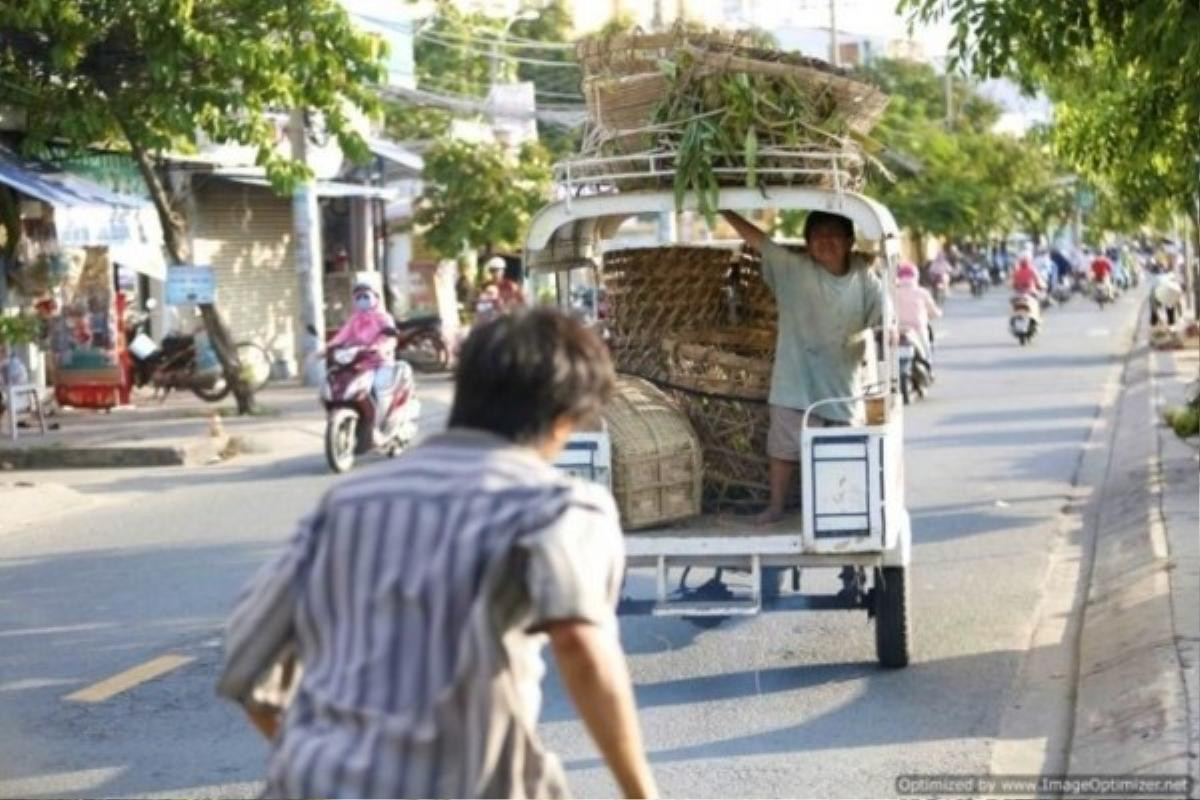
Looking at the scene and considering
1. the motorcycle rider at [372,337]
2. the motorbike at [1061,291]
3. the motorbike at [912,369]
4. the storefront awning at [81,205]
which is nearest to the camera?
the motorcycle rider at [372,337]

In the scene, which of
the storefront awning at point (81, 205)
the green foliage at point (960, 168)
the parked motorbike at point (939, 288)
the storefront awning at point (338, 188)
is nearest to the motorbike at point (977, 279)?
the green foliage at point (960, 168)

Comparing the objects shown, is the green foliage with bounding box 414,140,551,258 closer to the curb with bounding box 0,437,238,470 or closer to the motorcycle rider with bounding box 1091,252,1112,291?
the curb with bounding box 0,437,238,470

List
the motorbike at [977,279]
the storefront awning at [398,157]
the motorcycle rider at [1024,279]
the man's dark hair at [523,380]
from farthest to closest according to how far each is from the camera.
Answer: the motorbike at [977,279] < the motorcycle rider at [1024,279] < the storefront awning at [398,157] < the man's dark hair at [523,380]

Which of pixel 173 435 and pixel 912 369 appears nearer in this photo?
pixel 173 435

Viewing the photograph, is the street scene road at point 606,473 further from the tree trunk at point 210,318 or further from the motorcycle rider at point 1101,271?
the motorcycle rider at point 1101,271

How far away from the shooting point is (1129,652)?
29.7 ft

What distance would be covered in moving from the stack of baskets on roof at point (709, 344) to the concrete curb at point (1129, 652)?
1757 millimetres

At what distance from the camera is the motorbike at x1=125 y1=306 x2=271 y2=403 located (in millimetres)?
25344

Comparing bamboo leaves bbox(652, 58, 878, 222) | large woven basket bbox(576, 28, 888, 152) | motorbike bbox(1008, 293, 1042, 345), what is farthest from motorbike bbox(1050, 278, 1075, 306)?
bamboo leaves bbox(652, 58, 878, 222)

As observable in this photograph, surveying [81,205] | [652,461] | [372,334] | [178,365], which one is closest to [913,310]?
[372,334]

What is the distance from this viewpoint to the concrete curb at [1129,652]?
7219mm

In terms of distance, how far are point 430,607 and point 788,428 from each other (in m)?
5.84

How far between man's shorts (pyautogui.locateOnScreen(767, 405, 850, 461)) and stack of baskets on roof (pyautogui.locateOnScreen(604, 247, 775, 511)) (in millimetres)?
370

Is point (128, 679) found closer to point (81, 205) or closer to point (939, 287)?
point (81, 205)
